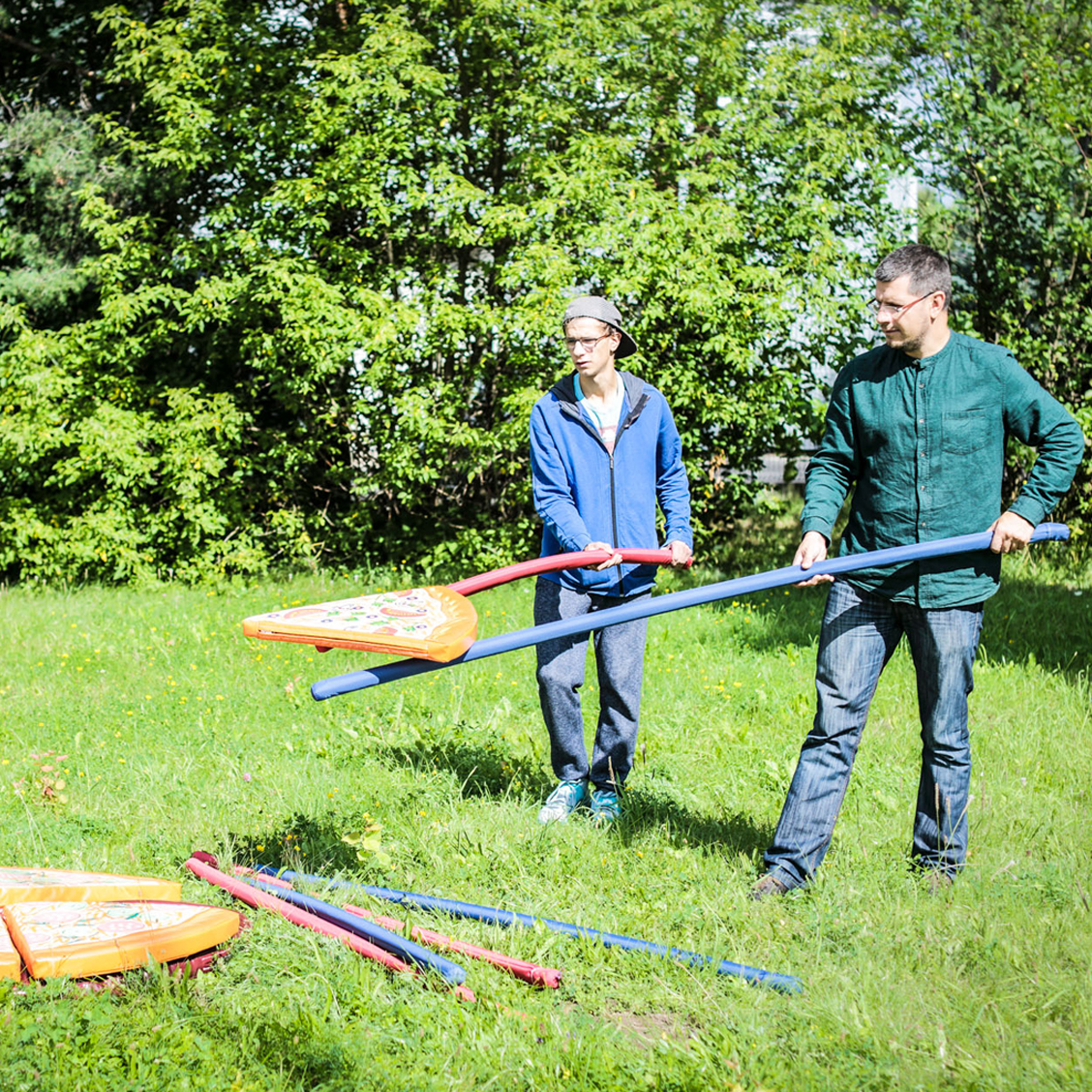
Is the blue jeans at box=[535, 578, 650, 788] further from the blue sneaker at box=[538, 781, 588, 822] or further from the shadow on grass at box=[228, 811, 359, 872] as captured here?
the shadow on grass at box=[228, 811, 359, 872]

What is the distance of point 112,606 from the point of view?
8750 millimetres

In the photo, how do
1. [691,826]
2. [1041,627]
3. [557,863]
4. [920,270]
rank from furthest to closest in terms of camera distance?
[1041,627] → [691,826] → [557,863] → [920,270]

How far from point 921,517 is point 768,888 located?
126 centimetres

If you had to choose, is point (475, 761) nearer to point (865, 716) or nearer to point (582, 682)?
point (582, 682)

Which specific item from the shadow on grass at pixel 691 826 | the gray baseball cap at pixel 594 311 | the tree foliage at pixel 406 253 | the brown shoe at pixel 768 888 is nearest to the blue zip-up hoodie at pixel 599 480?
the gray baseball cap at pixel 594 311

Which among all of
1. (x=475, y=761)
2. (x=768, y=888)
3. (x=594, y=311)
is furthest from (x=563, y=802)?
(x=594, y=311)

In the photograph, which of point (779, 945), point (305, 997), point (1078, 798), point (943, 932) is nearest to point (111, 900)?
point (305, 997)

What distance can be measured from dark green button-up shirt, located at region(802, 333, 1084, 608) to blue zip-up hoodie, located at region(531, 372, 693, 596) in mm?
874

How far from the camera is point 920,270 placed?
3236 mm

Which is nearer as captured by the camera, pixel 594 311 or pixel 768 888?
pixel 768 888

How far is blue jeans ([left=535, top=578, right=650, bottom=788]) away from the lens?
4.18 m

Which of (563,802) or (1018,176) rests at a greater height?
(1018,176)

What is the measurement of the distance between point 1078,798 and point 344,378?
734cm

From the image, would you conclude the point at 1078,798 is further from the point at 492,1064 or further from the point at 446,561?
the point at 446,561
